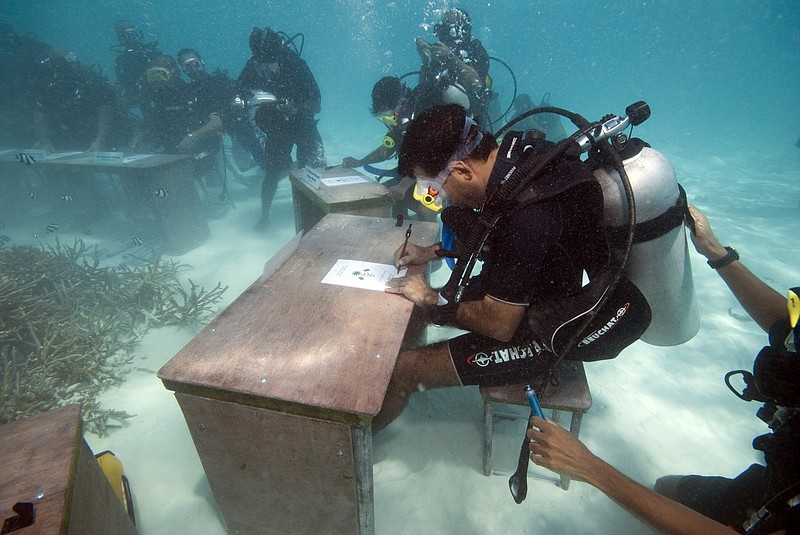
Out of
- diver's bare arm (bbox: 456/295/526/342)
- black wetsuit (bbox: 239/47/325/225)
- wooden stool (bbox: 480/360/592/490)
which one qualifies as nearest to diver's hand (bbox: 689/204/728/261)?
wooden stool (bbox: 480/360/592/490)

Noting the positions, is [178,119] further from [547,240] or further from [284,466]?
[547,240]

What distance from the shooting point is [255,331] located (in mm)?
2027

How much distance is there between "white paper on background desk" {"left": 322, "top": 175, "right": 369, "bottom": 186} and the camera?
5.01m

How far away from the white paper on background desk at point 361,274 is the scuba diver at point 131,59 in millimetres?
12037

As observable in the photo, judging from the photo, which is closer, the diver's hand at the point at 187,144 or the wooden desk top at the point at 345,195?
the wooden desk top at the point at 345,195

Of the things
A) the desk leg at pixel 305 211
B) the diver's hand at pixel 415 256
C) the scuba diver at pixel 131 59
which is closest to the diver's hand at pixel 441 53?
the desk leg at pixel 305 211

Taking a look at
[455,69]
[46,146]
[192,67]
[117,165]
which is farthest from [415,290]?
[46,146]

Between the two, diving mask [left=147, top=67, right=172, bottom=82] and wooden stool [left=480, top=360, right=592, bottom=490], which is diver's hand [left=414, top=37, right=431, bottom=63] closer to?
diving mask [left=147, top=67, right=172, bottom=82]

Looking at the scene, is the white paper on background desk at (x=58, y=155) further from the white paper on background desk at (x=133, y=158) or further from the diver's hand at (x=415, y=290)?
the diver's hand at (x=415, y=290)

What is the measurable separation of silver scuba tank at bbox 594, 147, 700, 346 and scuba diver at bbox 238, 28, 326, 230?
7.15 meters

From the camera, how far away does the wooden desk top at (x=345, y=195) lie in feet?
13.9

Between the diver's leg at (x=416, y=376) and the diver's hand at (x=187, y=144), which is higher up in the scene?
the diver's hand at (x=187, y=144)

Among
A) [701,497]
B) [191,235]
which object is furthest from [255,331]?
[191,235]

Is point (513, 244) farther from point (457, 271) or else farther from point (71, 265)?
point (71, 265)
